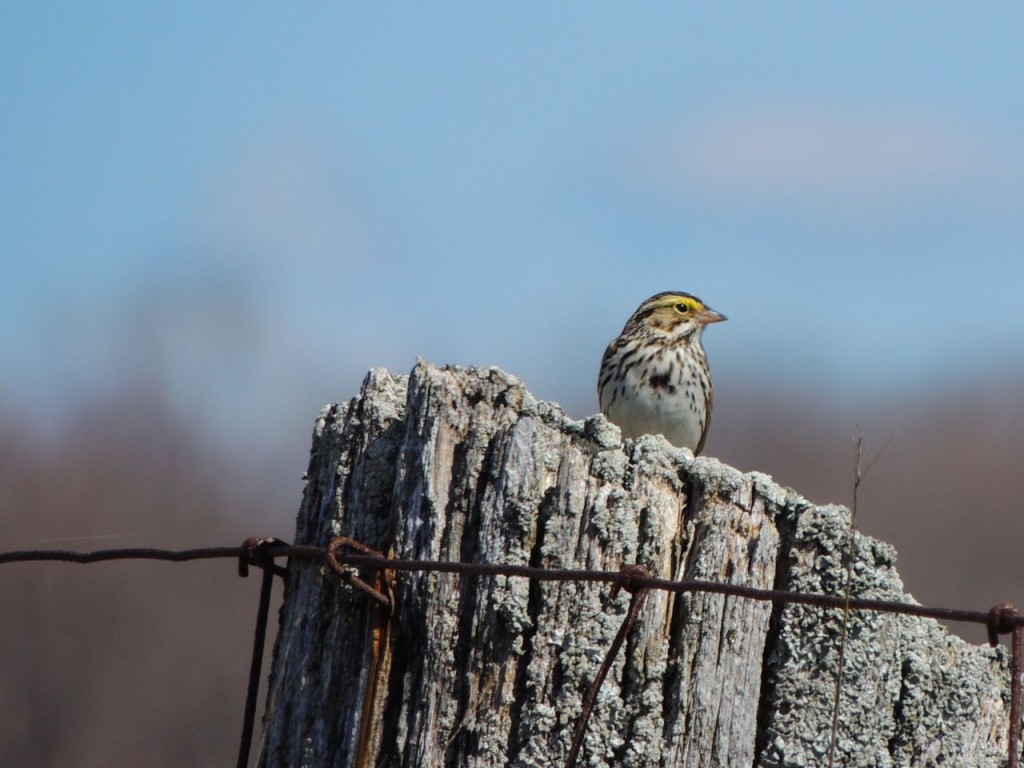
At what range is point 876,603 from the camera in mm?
3369

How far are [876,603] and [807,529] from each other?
1.25 ft

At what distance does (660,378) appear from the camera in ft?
28.6

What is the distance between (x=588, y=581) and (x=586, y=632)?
0.44ft

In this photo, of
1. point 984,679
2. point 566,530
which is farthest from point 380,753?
point 984,679

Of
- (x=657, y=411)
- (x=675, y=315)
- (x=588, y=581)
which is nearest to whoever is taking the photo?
(x=588, y=581)

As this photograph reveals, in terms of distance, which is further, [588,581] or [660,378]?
[660,378]

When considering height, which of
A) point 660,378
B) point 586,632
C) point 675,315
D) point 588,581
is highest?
point 675,315

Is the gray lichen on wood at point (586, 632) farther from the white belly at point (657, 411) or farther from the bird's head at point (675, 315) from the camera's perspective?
the bird's head at point (675, 315)

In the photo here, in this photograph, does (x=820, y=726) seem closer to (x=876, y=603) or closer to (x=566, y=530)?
(x=876, y=603)

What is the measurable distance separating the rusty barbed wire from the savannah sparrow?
4752 mm

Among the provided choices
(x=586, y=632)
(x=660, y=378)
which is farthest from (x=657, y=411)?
(x=586, y=632)

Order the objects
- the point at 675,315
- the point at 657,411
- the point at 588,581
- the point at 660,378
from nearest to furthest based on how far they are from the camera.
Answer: the point at 588,581
the point at 657,411
the point at 660,378
the point at 675,315

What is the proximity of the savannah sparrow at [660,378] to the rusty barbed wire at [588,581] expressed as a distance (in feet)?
15.6

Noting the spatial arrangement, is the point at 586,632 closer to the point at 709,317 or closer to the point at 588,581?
the point at 588,581
